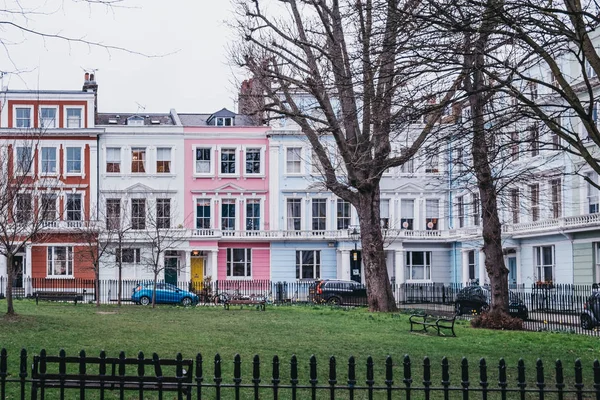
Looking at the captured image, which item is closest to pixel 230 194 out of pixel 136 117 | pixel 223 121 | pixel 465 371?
pixel 223 121

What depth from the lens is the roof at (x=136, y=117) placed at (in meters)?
59.6

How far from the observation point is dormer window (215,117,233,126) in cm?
5918

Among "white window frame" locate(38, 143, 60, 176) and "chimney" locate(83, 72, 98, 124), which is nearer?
"white window frame" locate(38, 143, 60, 176)

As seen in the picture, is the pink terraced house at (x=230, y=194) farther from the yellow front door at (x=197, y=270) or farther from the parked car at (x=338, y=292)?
the parked car at (x=338, y=292)

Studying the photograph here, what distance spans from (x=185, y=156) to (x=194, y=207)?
344 cm

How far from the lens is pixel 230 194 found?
190 ft

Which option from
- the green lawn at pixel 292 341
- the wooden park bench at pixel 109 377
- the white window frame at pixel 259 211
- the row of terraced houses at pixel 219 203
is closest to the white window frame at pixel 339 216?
the row of terraced houses at pixel 219 203

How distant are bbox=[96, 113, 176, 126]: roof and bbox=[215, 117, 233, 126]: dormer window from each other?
298 centimetres

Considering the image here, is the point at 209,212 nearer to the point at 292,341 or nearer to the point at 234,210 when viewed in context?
the point at 234,210

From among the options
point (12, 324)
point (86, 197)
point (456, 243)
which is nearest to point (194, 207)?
point (86, 197)

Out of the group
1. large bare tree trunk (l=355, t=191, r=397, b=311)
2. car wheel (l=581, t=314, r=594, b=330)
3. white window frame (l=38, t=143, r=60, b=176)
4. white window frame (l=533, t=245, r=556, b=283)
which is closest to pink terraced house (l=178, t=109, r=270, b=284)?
white window frame (l=38, t=143, r=60, b=176)

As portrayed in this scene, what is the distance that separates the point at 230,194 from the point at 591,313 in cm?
3121

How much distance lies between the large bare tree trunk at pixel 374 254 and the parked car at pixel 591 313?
738 cm

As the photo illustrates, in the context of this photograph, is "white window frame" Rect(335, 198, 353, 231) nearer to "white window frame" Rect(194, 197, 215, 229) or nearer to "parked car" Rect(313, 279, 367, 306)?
"white window frame" Rect(194, 197, 215, 229)
